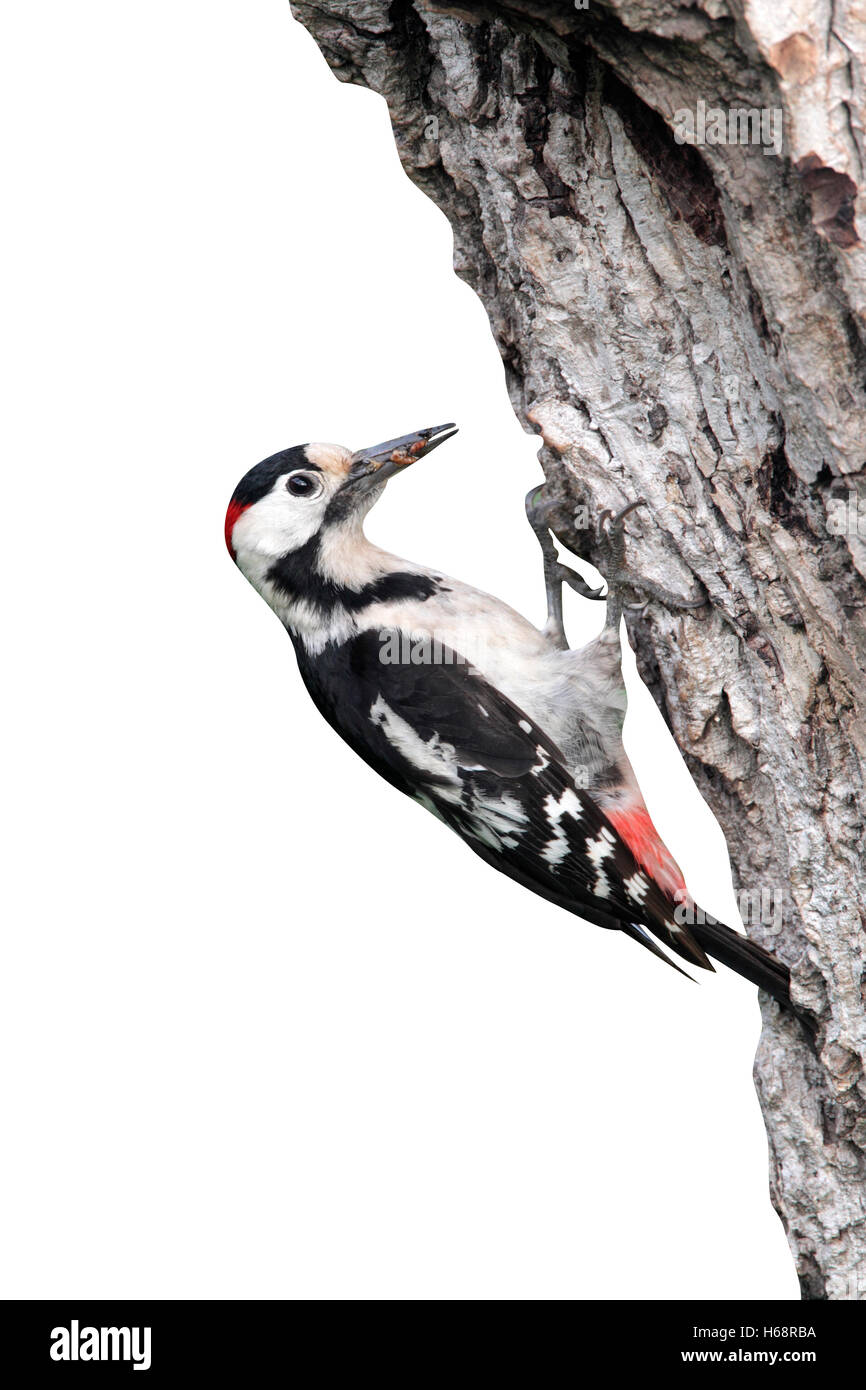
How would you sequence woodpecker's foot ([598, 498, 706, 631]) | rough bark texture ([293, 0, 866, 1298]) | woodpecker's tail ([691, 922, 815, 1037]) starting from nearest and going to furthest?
rough bark texture ([293, 0, 866, 1298]) < woodpecker's foot ([598, 498, 706, 631]) < woodpecker's tail ([691, 922, 815, 1037])

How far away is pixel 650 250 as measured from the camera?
2961 mm

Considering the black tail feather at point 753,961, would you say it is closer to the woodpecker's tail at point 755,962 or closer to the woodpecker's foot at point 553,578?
the woodpecker's tail at point 755,962

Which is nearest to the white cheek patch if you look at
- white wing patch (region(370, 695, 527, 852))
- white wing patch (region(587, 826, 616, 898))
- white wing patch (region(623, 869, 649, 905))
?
white wing patch (region(370, 695, 527, 852))

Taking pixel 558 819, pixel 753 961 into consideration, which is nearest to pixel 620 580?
pixel 558 819

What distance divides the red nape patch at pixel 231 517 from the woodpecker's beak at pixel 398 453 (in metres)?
0.30

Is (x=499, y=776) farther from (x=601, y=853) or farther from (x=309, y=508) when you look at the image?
(x=309, y=508)

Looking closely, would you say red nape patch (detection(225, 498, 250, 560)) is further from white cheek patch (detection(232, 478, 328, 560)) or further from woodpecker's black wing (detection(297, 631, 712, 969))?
woodpecker's black wing (detection(297, 631, 712, 969))

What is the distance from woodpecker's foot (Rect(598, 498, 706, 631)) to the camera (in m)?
3.16

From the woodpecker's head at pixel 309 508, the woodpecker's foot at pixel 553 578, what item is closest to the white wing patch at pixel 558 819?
the woodpecker's foot at pixel 553 578

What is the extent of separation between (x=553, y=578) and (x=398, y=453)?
0.54 metres

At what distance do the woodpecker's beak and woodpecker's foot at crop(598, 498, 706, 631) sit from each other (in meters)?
0.55

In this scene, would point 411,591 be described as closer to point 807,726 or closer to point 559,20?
point 807,726
